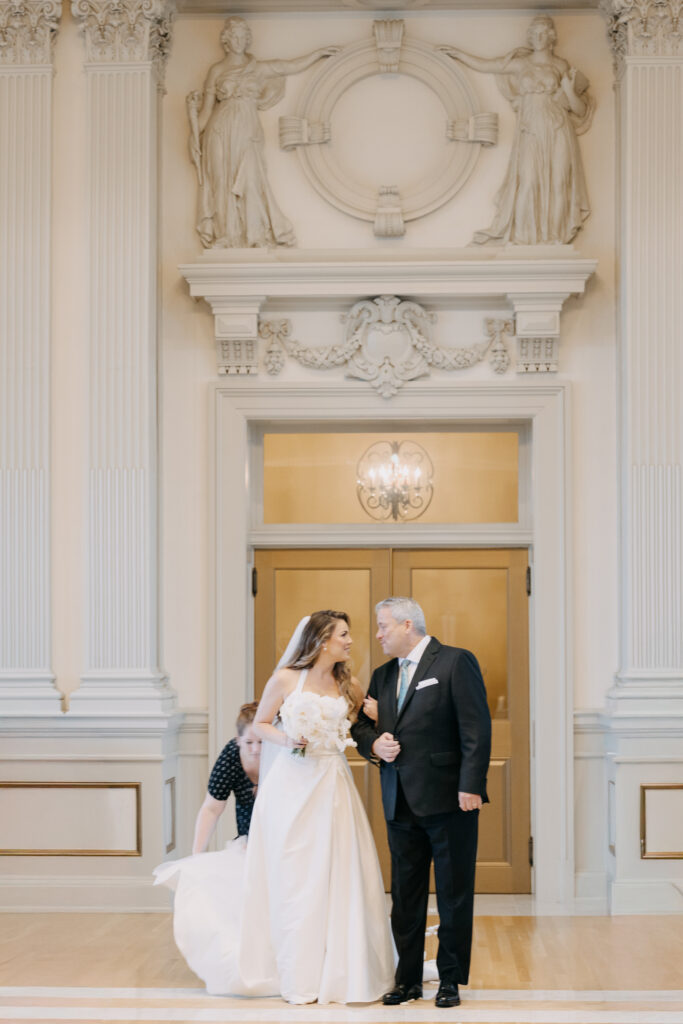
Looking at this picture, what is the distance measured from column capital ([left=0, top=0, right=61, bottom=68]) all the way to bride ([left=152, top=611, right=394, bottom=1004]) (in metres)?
4.45

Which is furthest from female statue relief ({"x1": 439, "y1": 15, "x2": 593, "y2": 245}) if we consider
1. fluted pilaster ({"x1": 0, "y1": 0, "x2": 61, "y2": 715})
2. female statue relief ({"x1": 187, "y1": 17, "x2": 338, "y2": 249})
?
fluted pilaster ({"x1": 0, "y1": 0, "x2": 61, "y2": 715})

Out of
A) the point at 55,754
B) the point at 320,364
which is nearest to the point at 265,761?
the point at 55,754

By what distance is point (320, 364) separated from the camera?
832 cm

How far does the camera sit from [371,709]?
594cm

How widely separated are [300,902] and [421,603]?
3.11 meters

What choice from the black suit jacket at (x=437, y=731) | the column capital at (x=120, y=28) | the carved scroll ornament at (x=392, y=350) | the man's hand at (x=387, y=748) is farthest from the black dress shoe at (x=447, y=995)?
the column capital at (x=120, y=28)

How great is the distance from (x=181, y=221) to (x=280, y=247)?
0.68 m

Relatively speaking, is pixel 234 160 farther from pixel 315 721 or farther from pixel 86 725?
pixel 315 721

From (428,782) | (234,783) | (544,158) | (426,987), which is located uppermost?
(544,158)

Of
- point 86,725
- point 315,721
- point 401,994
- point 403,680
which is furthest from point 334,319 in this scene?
point 401,994

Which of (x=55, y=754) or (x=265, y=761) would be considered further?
(x=55, y=754)

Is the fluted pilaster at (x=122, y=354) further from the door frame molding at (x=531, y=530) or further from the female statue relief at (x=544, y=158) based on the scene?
the female statue relief at (x=544, y=158)

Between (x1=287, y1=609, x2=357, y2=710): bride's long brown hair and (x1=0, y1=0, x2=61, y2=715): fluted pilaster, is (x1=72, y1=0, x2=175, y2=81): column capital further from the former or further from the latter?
(x1=287, y1=609, x2=357, y2=710): bride's long brown hair

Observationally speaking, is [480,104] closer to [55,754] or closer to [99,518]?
[99,518]
